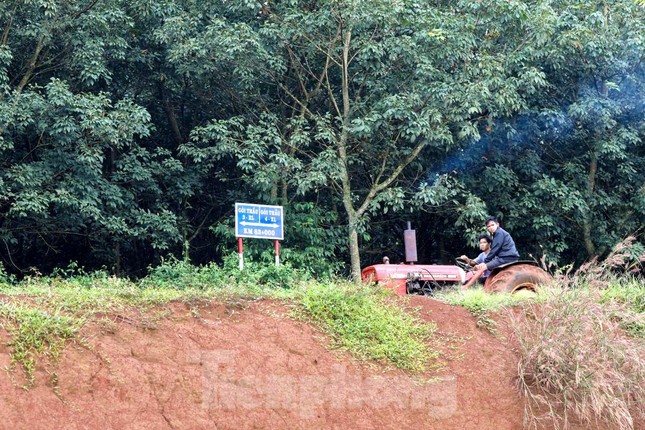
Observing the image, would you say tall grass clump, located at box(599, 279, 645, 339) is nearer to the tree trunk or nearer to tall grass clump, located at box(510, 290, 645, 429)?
tall grass clump, located at box(510, 290, 645, 429)

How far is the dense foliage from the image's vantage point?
1688 centimetres

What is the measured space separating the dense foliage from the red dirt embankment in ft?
23.1

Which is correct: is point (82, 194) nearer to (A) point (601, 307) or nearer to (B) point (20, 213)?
(B) point (20, 213)

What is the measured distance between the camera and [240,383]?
365 inches

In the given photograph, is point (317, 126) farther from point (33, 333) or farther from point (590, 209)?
point (33, 333)

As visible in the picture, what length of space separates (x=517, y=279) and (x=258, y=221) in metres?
4.26

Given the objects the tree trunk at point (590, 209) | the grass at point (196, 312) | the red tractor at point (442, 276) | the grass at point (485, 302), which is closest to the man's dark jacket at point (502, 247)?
the red tractor at point (442, 276)

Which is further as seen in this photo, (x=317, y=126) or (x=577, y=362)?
(x=317, y=126)

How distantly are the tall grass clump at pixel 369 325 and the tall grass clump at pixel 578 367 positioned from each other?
46.9 inches

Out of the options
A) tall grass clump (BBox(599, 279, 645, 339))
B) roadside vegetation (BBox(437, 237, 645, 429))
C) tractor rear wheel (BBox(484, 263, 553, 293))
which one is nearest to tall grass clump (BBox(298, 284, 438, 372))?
roadside vegetation (BBox(437, 237, 645, 429))

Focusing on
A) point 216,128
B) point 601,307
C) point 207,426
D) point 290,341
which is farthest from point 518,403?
point 216,128

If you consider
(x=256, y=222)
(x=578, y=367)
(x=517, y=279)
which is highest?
(x=256, y=222)

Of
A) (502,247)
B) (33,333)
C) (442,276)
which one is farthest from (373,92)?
(33,333)

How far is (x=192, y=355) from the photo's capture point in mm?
9352
